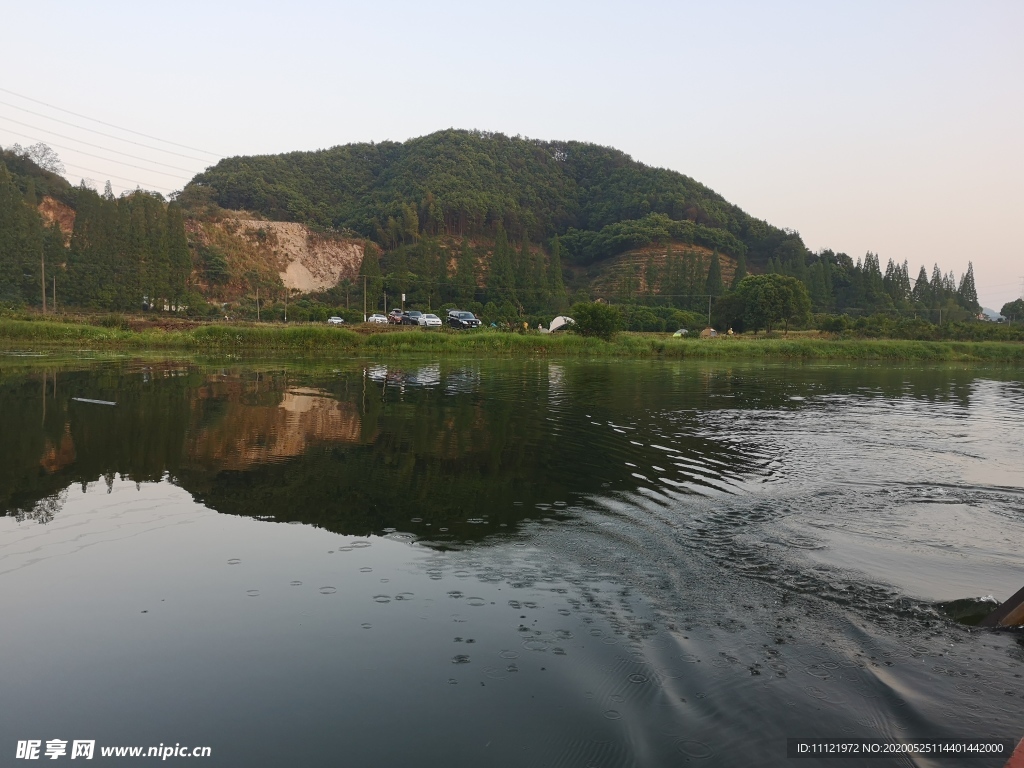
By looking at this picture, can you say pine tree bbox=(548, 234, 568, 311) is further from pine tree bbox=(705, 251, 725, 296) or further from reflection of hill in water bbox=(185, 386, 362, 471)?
reflection of hill in water bbox=(185, 386, 362, 471)

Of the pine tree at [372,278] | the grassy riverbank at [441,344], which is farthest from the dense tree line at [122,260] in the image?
the pine tree at [372,278]

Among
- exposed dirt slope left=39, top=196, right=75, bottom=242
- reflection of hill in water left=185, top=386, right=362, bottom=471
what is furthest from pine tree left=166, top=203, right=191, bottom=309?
reflection of hill in water left=185, top=386, right=362, bottom=471

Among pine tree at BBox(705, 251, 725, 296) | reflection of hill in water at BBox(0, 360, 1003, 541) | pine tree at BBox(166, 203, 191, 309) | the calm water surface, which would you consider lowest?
the calm water surface

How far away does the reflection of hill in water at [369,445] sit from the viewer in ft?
34.7

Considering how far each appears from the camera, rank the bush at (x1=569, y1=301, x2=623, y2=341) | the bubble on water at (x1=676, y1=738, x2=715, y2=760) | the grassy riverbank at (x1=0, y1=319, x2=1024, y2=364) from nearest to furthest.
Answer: the bubble on water at (x1=676, y1=738, x2=715, y2=760)
the grassy riverbank at (x1=0, y1=319, x2=1024, y2=364)
the bush at (x1=569, y1=301, x2=623, y2=341)

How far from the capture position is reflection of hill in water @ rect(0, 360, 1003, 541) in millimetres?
10562

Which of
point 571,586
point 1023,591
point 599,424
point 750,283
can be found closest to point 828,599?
point 1023,591

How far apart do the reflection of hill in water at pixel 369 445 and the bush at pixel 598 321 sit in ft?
113

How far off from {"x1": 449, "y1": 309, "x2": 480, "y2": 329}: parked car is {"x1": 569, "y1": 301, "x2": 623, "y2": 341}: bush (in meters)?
12.0

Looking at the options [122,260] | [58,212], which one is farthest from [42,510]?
[58,212]

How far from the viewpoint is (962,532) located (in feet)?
31.8

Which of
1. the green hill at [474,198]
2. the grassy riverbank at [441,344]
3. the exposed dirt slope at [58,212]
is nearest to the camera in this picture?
the grassy riverbank at [441,344]

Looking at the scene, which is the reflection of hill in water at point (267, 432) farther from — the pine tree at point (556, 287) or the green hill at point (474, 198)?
the green hill at point (474, 198)

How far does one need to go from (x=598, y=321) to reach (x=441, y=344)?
1533cm
